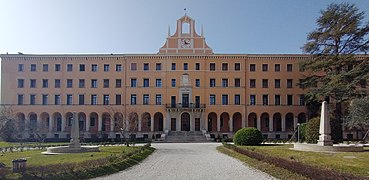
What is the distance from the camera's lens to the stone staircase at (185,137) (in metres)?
50.2

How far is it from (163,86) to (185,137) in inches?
403

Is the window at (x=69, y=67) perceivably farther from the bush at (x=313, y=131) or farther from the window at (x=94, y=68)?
the bush at (x=313, y=131)

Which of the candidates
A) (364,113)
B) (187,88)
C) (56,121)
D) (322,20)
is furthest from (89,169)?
(56,121)

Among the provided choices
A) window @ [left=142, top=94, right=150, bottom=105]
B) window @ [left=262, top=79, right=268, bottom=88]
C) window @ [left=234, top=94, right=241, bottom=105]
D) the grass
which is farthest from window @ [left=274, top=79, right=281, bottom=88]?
the grass

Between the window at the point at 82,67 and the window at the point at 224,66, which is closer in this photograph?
the window at the point at 82,67

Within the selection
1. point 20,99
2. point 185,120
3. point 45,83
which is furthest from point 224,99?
point 20,99

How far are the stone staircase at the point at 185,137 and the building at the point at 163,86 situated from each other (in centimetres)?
268

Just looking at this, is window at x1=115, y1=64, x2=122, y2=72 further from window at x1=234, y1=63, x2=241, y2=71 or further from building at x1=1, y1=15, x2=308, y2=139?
window at x1=234, y1=63, x2=241, y2=71

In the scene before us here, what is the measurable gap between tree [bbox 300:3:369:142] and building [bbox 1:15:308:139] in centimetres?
1206

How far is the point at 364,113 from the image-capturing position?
29516mm

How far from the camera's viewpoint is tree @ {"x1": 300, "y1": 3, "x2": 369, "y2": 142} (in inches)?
1648

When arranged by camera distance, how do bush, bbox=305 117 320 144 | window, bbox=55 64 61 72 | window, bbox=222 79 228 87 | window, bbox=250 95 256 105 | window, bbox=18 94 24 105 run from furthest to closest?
window, bbox=222 79 228 87, window, bbox=250 95 256 105, window, bbox=55 64 61 72, window, bbox=18 94 24 105, bush, bbox=305 117 320 144

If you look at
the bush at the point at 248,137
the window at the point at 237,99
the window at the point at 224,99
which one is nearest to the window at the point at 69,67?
the window at the point at 224,99

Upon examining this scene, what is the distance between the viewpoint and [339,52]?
45000 millimetres
